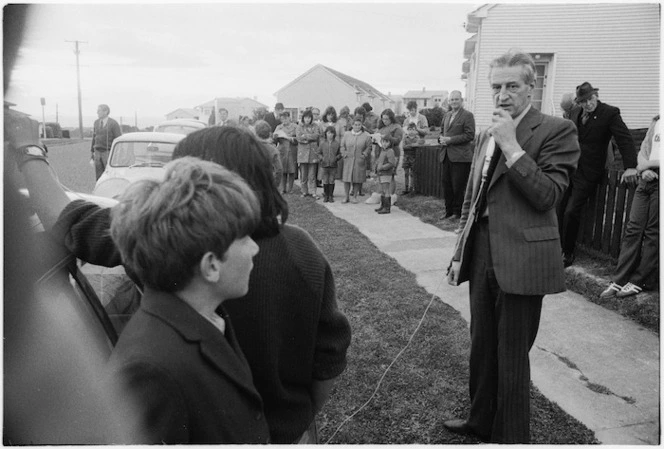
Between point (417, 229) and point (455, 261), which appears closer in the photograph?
point (455, 261)

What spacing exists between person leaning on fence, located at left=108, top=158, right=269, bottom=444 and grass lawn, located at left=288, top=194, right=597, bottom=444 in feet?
6.05

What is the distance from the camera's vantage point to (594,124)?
5609mm

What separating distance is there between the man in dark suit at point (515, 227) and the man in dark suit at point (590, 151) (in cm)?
328

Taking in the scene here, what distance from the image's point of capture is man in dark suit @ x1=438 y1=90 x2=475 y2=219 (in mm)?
8430

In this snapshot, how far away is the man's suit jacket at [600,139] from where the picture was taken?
537cm

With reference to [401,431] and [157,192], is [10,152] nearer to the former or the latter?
[157,192]

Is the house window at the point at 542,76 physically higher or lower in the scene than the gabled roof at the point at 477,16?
lower

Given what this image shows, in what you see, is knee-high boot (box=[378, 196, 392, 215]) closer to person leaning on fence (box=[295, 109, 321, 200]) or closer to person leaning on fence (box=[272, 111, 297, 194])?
person leaning on fence (box=[295, 109, 321, 200])

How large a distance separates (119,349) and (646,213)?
4.85m

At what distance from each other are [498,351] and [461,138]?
6163mm

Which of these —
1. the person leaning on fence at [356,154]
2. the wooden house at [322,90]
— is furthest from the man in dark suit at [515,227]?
the wooden house at [322,90]

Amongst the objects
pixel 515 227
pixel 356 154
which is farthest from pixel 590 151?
pixel 356 154

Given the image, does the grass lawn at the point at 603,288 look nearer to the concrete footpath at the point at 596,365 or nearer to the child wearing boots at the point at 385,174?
the concrete footpath at the point at 596,365

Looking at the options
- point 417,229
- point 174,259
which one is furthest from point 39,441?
point 417,229
